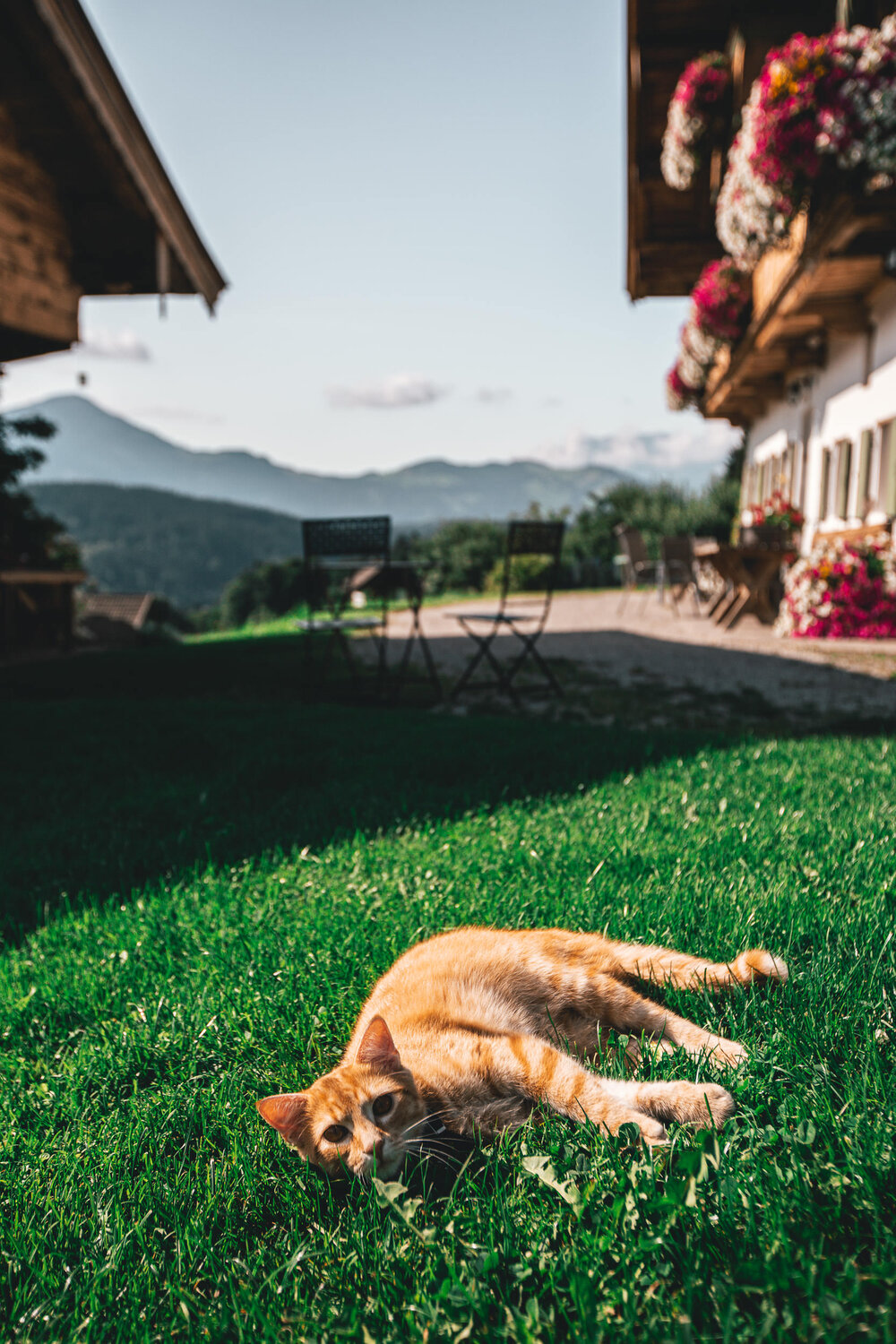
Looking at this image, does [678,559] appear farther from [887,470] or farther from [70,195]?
[70,195]

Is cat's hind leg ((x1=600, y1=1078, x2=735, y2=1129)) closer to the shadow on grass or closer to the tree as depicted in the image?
the shadow on grass

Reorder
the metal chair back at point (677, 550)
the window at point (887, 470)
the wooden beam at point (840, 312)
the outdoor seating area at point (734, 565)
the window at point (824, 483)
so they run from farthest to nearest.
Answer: the metal chair back at point (677, 550) < the window at point (824, 483) < the outdoor seating area at point (734, 565) < the wooden beam at point (840, 312) < the window at point (887, 470)

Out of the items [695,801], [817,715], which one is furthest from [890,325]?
[695,801]

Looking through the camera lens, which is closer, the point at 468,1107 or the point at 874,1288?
the point at 874,1288

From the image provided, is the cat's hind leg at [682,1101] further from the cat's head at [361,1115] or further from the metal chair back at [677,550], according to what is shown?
the metal chair back at [677,550]

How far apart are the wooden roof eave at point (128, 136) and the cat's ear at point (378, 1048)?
301 inches

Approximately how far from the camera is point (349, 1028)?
6.18 feet

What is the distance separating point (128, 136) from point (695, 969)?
8.37 metres

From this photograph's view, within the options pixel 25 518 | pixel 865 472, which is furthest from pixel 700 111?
pixel 25 518

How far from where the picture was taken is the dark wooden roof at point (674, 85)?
396 inches

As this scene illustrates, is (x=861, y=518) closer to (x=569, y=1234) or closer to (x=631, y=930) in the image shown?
(x=631, y=930)

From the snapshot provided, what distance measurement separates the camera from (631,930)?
7.13 ft

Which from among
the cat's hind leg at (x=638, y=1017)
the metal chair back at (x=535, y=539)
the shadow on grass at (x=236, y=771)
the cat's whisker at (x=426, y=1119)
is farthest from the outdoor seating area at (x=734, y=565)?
the cat's whisker at (x=426, y=1119)

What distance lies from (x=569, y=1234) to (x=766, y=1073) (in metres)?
0.50
